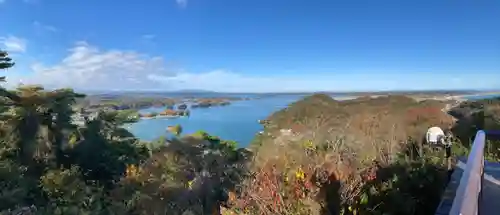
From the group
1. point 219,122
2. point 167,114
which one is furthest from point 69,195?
point 219,122

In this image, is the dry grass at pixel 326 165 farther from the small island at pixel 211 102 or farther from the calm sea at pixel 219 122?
the small island at pixel 211 102

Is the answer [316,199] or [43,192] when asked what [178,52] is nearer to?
[43,192]

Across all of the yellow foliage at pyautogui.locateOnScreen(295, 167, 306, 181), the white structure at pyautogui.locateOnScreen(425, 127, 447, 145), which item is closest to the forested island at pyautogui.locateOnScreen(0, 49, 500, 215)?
the yellow foliage at pyautogui.locateOnScreen(295, 167, 306, 181)

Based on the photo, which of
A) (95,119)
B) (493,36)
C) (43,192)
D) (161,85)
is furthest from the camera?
(161,85)

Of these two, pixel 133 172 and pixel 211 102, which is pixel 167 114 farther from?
pixel 133 172

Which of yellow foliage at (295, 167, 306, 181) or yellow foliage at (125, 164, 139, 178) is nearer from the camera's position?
yellow foliage at (295, 167, 306, 181)

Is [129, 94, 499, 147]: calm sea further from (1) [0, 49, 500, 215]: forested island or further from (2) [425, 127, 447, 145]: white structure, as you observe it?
(2) [425, 127, 447, 145]: white structure

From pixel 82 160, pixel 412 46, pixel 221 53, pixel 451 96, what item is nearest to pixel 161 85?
pixel 221 53

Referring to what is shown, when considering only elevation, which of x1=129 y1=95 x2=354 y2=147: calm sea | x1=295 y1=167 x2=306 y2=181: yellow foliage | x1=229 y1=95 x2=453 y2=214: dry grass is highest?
x1=295 y1=167 x2=306 y2=181: yellow foliage
